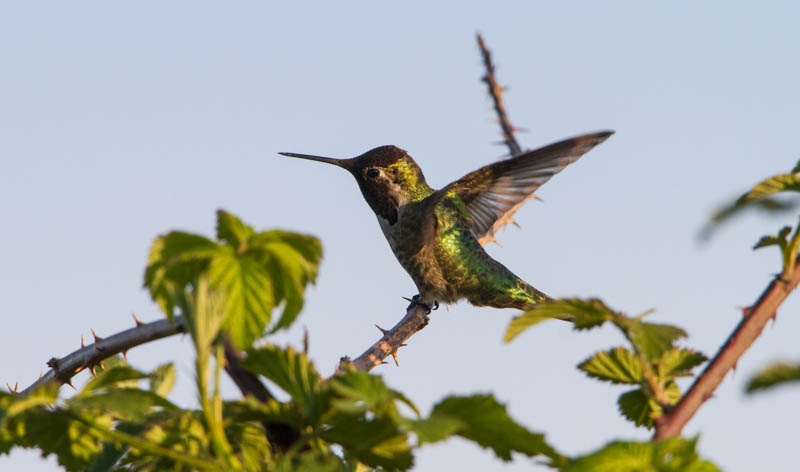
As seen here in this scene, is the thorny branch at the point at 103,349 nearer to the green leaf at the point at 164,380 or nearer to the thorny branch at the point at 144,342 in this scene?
the thorny branch at the point at 144,342

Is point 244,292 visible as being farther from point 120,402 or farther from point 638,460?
point 638,460

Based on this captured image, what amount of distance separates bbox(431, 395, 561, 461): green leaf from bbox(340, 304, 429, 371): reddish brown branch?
169 centimetres

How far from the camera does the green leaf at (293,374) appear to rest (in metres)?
1.96

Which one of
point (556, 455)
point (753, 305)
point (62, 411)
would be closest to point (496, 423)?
point (556, 455)

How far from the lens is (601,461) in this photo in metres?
1.67

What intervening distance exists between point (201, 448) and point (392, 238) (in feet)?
23.0

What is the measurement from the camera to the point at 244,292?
1.95 m

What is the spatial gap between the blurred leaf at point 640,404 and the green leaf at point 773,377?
2.59ft

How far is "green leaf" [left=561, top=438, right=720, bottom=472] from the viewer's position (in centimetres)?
167

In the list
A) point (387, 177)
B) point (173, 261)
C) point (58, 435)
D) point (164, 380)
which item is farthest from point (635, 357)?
point (387, 177)

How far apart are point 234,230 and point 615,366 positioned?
1057 millimetres

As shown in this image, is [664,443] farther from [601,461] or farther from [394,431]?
[394,431]

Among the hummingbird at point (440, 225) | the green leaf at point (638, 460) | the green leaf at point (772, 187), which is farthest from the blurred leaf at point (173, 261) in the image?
the hummingbird at point (440, 225)

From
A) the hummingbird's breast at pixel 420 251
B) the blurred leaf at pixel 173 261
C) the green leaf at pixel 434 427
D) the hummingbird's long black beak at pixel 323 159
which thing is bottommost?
the green leaf at pixel 434 427
